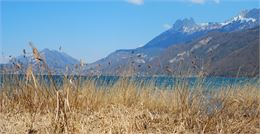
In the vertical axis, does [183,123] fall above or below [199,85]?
below

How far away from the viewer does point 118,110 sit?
482 cm

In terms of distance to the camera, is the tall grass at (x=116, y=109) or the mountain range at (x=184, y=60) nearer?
the tall grass at (x=116, y=109)

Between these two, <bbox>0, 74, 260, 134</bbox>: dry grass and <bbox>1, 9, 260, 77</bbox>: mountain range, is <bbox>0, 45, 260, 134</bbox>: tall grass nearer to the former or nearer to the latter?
<bbox>0, 74, 260, 134</bbox>: dry grass

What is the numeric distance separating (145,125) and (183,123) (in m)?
0.43

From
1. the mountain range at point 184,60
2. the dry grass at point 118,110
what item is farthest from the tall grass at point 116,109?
the mountain range at point 184,60

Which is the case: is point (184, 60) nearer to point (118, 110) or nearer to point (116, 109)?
point (116, 109)

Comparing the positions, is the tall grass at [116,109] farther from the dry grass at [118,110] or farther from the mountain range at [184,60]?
the mountain range at [184,60]

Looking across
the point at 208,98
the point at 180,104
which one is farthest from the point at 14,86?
the point at 208,98

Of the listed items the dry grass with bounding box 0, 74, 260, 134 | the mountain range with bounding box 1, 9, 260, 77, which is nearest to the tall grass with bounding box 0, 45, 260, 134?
the dry grass with bounding box 0, 74, 260, 134

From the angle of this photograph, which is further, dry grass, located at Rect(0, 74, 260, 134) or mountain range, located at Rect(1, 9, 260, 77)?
mountain range, located at Rect(1, 9, 260, 77)

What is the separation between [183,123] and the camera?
14.0 ft

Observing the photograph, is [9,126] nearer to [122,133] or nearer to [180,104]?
[122,133]

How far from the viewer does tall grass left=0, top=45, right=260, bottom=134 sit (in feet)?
Result: 12.4

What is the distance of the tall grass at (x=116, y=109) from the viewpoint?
379 centimetres
